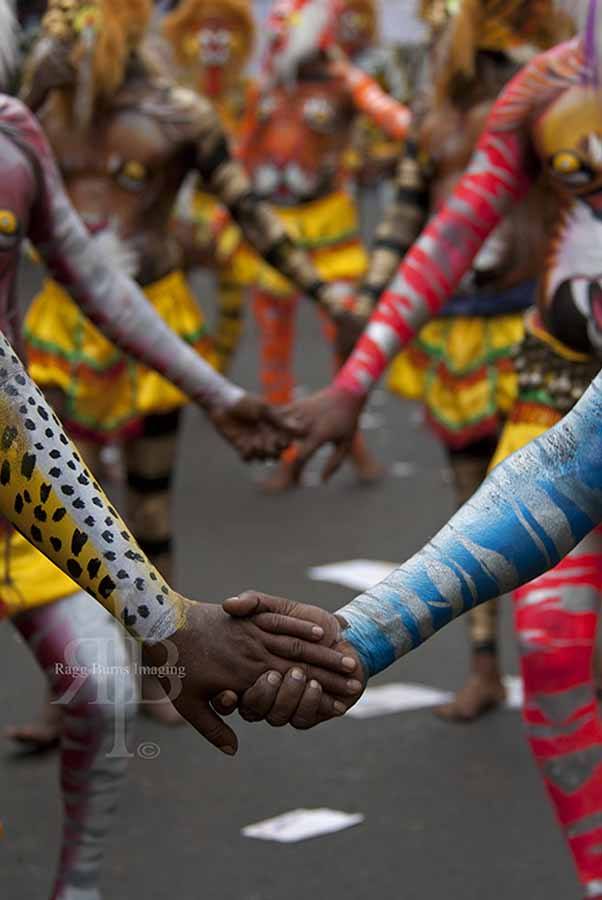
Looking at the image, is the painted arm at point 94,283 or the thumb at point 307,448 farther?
the thumb at point 307,448

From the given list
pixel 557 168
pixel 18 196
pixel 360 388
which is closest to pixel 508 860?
pixel 360 388

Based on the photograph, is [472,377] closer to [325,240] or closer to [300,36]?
[325,240]

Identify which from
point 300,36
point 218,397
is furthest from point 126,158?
point 300,36

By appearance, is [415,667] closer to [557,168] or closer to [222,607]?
[557,168]

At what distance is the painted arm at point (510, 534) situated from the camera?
253 cm

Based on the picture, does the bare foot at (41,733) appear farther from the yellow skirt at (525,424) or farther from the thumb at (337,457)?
the yellow skirt at (525,424)

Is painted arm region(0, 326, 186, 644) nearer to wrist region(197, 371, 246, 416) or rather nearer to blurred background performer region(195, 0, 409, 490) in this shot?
wrist region(197, 371, 246, 416)

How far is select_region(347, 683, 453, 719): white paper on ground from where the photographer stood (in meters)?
5.14

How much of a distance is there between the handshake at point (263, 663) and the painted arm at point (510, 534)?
9 centimetres

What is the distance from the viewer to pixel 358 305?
16.5ft

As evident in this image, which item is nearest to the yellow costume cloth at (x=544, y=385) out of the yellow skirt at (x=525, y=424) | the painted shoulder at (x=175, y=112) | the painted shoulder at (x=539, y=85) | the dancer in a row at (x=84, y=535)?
the yellow skirt at (x=525, y=424)

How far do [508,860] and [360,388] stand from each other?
1080mm

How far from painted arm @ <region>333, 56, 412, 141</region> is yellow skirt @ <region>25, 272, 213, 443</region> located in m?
2.83

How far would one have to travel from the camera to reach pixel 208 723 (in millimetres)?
2639
